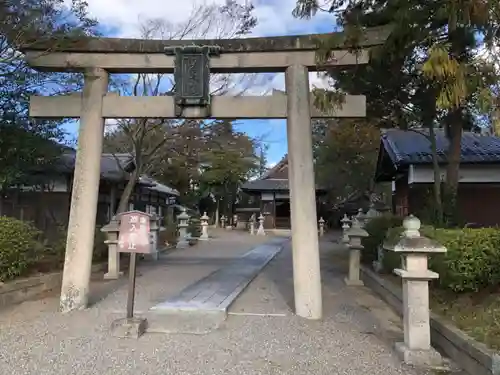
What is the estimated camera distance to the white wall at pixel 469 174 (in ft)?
49.2

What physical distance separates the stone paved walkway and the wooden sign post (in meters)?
0.19

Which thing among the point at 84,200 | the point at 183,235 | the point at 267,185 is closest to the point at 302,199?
the point at 84,200

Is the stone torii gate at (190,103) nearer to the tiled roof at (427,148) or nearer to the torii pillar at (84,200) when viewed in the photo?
the torii pillar at (84,200)

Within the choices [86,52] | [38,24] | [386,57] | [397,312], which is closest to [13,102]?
[38,24]

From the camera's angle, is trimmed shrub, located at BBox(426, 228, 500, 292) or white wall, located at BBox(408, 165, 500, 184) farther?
white wall, located at BBox(408, 165, 500, 184)

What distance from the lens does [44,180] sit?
15.3 metres

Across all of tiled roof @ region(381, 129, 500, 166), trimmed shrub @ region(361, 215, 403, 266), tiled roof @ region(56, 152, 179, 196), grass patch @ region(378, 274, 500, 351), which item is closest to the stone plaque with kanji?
grass patch @ region(378, 274, 500, 351)

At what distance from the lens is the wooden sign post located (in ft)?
19.8

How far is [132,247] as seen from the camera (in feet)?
20.4

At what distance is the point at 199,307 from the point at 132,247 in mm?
1636

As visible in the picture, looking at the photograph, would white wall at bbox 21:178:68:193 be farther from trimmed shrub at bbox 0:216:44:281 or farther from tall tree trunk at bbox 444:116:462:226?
tall tree trunk at bbox 444:116:462:226

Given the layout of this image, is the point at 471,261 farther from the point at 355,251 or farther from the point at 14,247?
the point at 14,247

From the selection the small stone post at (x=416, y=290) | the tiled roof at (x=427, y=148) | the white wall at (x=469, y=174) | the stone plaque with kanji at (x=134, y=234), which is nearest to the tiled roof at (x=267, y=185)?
the tiled roof at (x=427, y=148)

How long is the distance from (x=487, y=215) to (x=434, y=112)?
20.5ft
